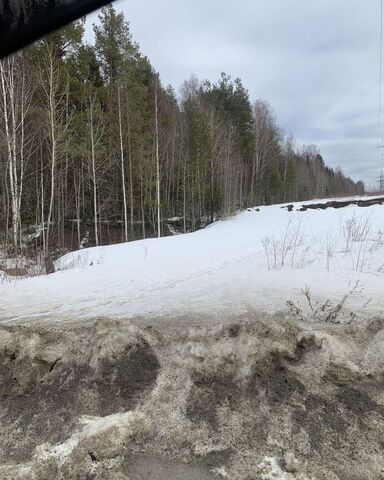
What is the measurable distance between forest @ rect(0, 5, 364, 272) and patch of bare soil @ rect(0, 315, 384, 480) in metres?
7.28

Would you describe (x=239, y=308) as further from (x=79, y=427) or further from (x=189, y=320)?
(x=79, y=427)

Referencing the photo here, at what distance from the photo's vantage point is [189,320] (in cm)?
393

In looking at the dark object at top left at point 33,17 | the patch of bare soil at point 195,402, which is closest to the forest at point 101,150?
the patch of bare soil at point 195,402

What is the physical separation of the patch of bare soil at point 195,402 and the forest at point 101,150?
728cm

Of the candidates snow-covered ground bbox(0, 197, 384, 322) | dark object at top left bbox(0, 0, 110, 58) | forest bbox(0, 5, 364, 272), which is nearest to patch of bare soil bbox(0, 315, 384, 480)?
snow-covered ground bbox(0, 197, 384, 322)

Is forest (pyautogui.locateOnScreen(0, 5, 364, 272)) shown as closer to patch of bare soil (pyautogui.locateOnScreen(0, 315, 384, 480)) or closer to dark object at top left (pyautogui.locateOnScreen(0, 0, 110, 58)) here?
patch of bare soil (pyautogui.locateOnScreen(0, 315, 384, 480))

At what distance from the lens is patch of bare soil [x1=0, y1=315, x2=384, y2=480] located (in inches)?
87.2

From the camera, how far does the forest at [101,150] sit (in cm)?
1848

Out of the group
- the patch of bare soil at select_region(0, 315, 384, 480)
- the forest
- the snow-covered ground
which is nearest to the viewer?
the patch of bare soil at select_region(0, 315, 384, 480)

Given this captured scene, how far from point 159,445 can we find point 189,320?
1613 millimetres

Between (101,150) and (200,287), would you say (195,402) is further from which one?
(101,150)

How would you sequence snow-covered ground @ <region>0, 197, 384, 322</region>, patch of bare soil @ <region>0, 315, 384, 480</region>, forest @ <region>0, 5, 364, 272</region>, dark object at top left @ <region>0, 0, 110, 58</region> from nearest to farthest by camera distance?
1. dark object at top left @ <region>0, 0, 110, 58</region>
2. patch of bare soil @ <region>0, 315, 384, 480</region>
3. snow-covered ground @ <region>0, 197, 384, 322</region>
4. forest @ <region>0, 5, 364, 272</region>

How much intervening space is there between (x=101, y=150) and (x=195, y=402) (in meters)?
21.7

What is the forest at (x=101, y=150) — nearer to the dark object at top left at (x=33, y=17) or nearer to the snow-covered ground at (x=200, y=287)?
the snow-covered ground at (x=200, y=287)
